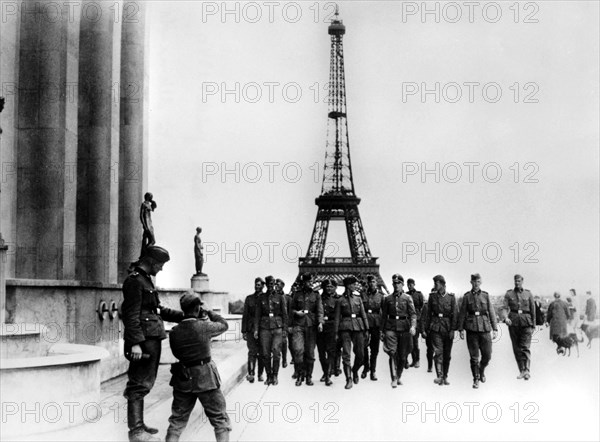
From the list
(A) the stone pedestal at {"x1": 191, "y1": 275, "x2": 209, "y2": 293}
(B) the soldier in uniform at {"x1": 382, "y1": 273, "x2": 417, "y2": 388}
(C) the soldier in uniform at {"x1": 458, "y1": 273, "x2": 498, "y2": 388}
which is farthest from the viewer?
(A) the stone pedestal at {"x1": 191, "y1": 275, "x2": 209, "y2": 293}

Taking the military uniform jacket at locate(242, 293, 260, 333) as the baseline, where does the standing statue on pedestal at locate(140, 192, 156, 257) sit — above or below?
above

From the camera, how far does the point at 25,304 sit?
14.9m

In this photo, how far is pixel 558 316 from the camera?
2188 cm

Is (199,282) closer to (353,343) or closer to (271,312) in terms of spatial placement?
(271,312)

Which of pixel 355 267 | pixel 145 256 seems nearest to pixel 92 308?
pixel 145 256

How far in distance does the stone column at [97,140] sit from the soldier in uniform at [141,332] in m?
14.0

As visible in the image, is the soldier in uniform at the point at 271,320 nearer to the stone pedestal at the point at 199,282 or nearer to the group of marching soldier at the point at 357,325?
the group of marching soldier at the point at 357,325

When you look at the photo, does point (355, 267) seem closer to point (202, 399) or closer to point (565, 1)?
point (565, 1)

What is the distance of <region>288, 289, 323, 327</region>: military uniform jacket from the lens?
15453mm

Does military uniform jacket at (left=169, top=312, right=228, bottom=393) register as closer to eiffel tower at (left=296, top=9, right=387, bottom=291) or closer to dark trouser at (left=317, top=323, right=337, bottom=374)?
dark trouser at (left=317, top=323, right=337, bottom=374)

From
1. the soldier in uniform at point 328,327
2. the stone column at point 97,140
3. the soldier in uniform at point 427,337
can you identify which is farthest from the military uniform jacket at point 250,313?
the stone column at point 97,140

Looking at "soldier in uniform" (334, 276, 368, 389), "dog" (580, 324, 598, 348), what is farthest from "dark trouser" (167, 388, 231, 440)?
"dog" (580, 324, 598, 348)

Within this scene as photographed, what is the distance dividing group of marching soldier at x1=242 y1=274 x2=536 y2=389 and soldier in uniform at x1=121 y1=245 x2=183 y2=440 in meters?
6.81

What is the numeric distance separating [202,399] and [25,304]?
833cm
